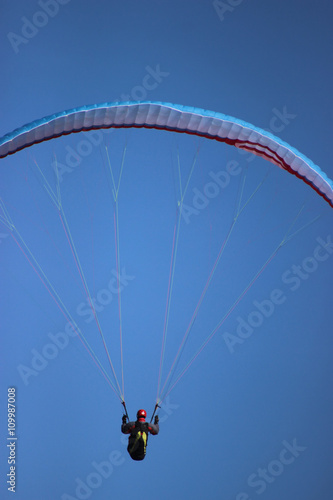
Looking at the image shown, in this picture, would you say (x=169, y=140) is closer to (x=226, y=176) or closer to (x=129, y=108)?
(x=226, y=176)

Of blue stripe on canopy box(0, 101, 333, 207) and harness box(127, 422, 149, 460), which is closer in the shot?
blue stripe on canopy box(0, 101, 333, 207)

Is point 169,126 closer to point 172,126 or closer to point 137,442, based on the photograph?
point 172,126

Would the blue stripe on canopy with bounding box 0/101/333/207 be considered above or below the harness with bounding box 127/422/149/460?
above

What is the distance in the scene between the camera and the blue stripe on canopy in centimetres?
752

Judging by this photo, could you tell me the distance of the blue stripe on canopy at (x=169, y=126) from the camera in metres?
7.52

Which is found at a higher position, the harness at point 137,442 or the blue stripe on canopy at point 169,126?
the blue stripe on canopy at point 169,126

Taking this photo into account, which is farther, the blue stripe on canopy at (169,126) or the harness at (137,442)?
the harness at (137,442)

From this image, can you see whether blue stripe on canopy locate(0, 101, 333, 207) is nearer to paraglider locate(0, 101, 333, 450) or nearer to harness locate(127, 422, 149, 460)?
paraglider locate(0, 101, 333, 450)

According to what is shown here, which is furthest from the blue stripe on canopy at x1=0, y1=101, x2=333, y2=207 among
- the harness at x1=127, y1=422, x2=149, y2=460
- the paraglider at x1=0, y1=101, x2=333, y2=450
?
the harness at x1=127, y1=422, x2=149, y2=460

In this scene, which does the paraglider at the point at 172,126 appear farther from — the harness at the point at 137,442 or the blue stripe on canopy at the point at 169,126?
the harness at the point at 137,442

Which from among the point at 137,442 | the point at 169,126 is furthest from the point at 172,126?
the point at 137,442

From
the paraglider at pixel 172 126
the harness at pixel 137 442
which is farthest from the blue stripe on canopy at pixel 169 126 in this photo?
the harness at pixel 137 442

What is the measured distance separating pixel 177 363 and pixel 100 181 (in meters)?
2.64

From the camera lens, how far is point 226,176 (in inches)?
444
